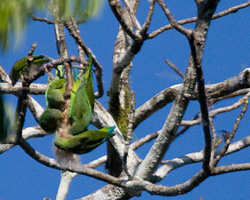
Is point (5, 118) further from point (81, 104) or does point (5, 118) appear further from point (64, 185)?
point (64, 185)

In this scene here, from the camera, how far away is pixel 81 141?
2838mm

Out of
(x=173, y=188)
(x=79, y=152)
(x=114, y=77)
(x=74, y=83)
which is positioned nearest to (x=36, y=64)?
(x=74, y=83)

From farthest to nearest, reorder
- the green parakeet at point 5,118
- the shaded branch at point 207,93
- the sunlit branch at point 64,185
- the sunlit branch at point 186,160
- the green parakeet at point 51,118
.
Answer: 1. the sunlit branch at point 64,185
2. the sunlit branch at point 186,160
3. the shaded branch at point 207,93
4. the green parakeet at point 51,118
5. the green parakeet at point 5,118

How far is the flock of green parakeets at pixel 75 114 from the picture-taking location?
9.12 feet

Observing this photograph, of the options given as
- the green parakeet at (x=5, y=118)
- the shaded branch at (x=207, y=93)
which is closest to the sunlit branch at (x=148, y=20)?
the shaded branch at (x=207, y=93)

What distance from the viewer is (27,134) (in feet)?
13.7

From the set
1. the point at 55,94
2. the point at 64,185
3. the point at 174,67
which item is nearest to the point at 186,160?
the point at 174,67

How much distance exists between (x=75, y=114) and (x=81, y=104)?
0.22 feet

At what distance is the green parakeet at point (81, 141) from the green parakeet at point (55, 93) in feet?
0.66

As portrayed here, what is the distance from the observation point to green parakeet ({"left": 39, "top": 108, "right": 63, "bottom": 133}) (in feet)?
9.08

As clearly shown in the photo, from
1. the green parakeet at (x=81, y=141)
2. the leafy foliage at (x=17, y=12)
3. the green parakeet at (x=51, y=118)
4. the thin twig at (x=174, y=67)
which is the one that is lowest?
the green parakeet at (x=81, y=141)

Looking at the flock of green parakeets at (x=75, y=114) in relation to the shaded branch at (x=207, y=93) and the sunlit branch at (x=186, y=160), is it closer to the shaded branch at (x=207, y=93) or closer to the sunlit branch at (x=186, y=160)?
the shaded branch at (x=207, y=93)

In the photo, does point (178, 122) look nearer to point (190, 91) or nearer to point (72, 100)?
point (190, 91)

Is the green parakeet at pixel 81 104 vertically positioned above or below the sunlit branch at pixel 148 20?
below
